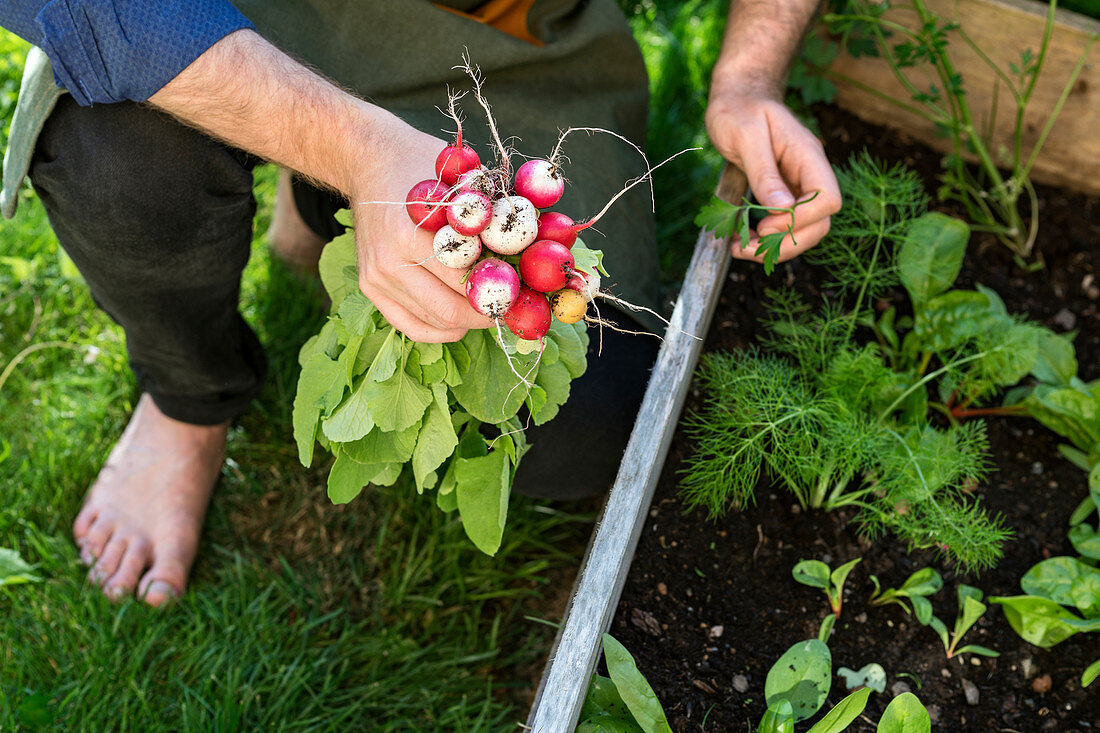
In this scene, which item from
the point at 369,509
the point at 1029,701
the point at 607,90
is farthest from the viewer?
the point at 369,509

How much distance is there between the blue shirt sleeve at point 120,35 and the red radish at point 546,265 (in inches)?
25.0

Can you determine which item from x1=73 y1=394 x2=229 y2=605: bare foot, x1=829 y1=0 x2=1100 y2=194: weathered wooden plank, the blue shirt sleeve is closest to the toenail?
x1=73 y1=394 x2=229 y2=605: bare foot

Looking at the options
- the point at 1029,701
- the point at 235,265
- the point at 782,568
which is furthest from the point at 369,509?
the point at 1029,701

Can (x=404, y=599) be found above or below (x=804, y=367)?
below

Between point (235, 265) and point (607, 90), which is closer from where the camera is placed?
point (235, 265)

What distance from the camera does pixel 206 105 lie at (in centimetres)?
134

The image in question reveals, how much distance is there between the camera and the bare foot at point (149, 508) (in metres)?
1.83

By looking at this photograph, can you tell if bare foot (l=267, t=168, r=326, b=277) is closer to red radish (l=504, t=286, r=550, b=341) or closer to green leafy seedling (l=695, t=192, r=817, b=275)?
green leafy seedling (l=695, t=192, r=817, b=275)

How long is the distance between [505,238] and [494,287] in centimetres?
6

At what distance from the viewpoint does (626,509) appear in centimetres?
142

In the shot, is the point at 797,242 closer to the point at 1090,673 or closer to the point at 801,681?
the point at 801,681

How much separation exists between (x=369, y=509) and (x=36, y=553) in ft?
2.27

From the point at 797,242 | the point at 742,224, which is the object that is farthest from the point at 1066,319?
the point at 742,224

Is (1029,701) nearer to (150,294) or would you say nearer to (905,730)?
(905,730)
